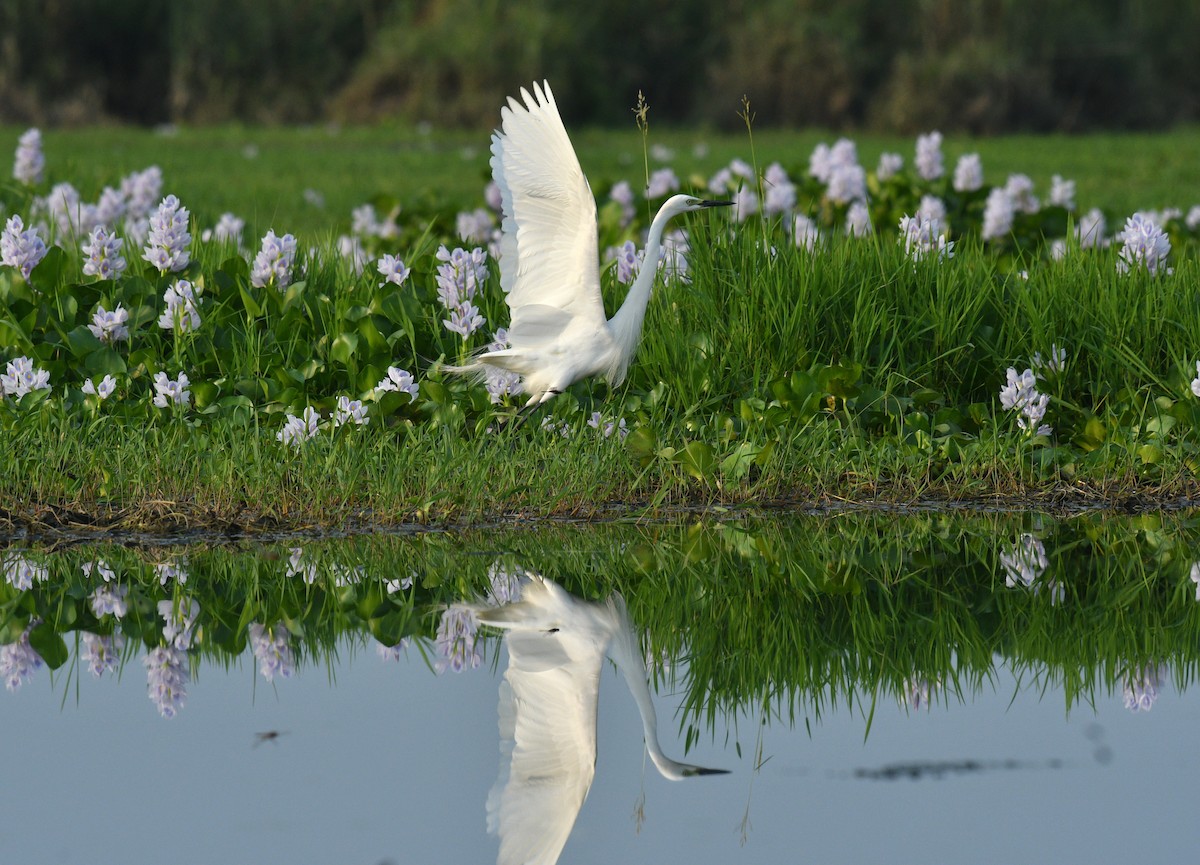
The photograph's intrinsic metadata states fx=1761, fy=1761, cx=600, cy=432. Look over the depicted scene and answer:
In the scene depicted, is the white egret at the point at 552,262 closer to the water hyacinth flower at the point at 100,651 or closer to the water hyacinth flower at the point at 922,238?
the water hyacinth flower at the point at 922,238

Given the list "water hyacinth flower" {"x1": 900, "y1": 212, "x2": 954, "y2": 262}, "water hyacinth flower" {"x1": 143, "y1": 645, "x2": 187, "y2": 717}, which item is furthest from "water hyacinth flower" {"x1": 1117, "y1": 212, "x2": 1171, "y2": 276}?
"water hyacinth flower" {"x1": 143, "y1": 645, "x2": 187, "y2": 717}

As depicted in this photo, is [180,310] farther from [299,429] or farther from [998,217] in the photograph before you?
[998,217]

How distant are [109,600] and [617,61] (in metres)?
24.5

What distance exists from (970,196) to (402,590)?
17.7 feet

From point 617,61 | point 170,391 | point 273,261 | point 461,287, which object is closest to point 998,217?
point 461,287

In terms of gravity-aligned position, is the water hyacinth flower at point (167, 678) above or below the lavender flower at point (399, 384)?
below

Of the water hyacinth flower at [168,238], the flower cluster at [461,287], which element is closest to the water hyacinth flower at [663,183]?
the flower cluster at [461,287]

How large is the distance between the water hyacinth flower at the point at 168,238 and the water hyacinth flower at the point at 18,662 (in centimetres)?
233

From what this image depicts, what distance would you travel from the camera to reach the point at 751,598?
4328 millimetres

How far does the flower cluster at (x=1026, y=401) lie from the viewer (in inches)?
222

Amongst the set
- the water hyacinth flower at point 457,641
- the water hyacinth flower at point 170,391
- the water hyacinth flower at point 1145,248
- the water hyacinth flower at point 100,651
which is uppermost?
the water hyacinth flower at point 1145,248

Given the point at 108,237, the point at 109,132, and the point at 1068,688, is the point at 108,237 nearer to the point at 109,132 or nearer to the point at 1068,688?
the point at 1068,688

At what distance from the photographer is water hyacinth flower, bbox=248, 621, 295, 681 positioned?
3822mm

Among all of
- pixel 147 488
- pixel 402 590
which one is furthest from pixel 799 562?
pixel 147 488
